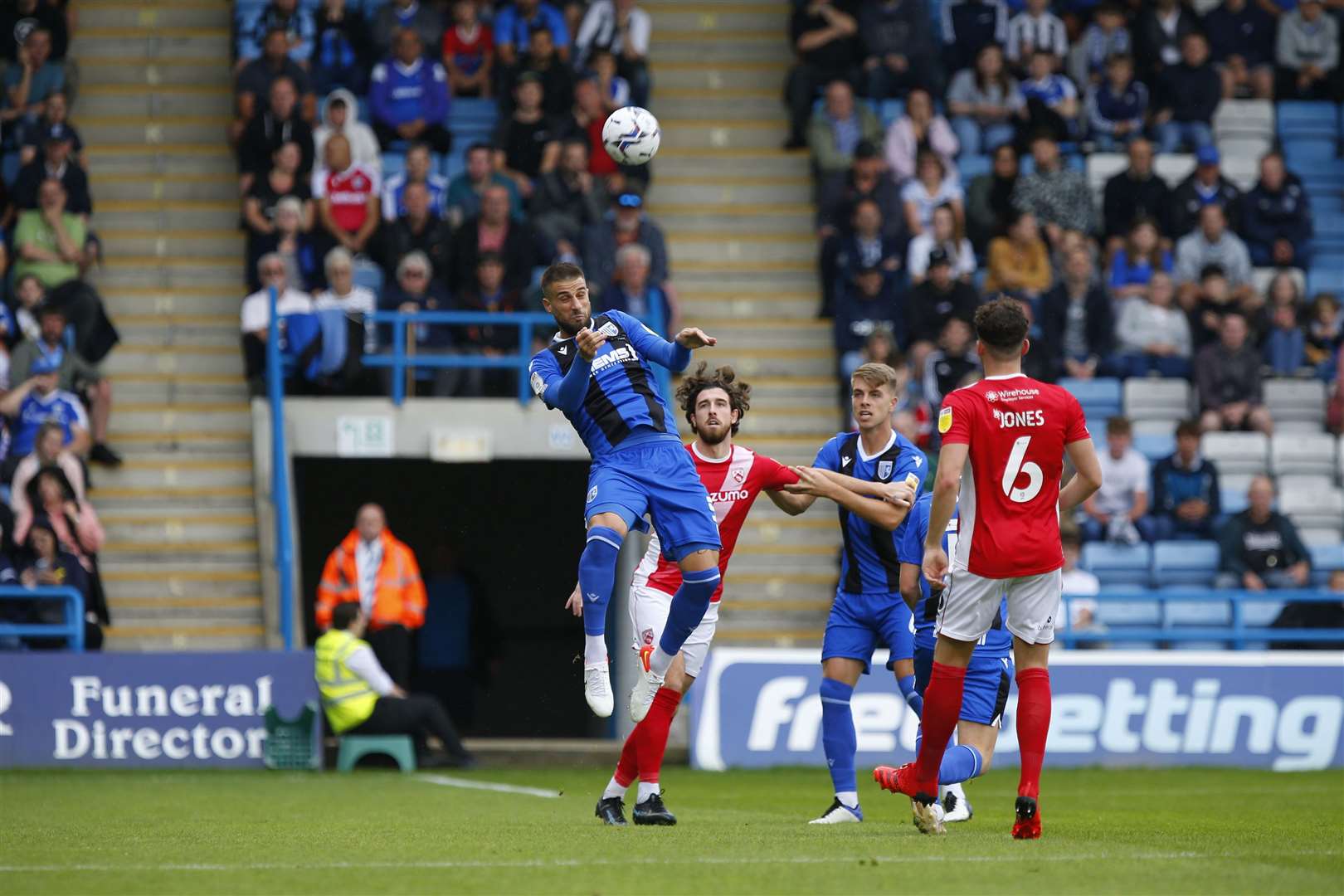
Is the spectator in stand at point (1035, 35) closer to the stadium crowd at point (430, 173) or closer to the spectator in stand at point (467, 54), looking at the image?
the stadium crowd at point (430, 173)

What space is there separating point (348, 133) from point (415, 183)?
1042 mm

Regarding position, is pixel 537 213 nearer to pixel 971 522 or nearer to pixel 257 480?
pixel 257 480

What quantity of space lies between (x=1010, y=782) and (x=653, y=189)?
28.0 ft

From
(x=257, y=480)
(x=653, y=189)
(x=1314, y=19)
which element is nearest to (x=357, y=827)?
(x=257, y=480)

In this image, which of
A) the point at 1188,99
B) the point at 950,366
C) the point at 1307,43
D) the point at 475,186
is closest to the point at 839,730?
the point at 950,366

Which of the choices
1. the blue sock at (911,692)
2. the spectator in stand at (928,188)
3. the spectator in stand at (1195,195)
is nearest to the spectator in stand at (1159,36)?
the spectator in stand at (1195,195)

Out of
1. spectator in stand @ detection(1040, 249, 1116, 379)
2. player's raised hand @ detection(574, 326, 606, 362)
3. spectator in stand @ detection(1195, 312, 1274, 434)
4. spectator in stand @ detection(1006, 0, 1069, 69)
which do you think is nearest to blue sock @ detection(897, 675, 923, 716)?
player's raised hand @ detection(574, 326, 606, 362)

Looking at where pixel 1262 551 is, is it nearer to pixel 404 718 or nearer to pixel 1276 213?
pixel 1276 213

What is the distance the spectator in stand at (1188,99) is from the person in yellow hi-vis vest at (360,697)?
34.1 feet

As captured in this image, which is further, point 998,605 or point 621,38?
point 621,38

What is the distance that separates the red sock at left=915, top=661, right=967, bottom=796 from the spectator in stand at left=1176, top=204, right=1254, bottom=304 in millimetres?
12307

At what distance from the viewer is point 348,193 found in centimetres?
1866

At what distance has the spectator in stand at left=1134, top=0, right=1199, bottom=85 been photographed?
2125 cm

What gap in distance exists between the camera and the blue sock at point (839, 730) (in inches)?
388
